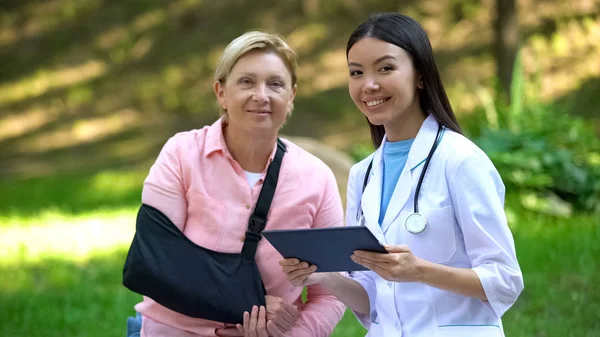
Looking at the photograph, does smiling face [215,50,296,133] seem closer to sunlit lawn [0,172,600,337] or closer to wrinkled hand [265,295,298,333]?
wrinkled hand [265,295,298,333]

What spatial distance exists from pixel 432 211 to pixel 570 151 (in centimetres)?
606

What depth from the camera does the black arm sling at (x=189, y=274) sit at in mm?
3293

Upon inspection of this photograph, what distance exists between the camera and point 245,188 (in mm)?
3471

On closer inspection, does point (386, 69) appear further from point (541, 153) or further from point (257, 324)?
point (541, 153)

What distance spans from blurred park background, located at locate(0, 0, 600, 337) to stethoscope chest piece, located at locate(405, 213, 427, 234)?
2.34 meters

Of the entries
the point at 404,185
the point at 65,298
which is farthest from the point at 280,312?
the point at 65,298

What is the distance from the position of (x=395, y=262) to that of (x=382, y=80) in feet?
2.08

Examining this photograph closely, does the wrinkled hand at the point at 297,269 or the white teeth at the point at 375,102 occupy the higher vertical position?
the white teeth at the point at 375,102

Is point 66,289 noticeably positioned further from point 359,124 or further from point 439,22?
point 439,22

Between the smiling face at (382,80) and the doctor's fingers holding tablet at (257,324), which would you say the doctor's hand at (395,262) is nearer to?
the smiling face at (382,80)

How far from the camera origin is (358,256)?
261cm

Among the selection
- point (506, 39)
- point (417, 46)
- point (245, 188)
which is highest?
Result: point (506, 39)

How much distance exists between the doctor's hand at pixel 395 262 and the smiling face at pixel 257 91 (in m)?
1.03

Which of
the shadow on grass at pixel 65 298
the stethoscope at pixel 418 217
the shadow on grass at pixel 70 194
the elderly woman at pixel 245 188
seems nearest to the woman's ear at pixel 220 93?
the elderly woman at pixel 245 188
